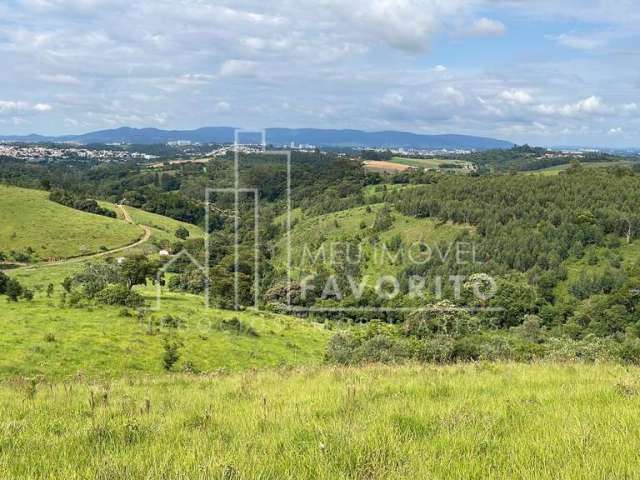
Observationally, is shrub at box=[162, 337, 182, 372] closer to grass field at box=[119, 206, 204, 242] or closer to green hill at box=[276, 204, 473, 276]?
green hill at box=[276, 204, 473, 276]

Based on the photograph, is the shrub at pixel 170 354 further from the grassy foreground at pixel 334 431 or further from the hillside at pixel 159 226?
the hillside at pixel 159 226

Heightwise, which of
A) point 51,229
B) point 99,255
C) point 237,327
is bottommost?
point 99,255

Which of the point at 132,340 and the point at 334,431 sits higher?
the point at 334,431

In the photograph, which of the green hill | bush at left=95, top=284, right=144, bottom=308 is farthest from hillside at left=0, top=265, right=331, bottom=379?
the green hill

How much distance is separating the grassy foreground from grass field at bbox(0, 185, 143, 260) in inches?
3389

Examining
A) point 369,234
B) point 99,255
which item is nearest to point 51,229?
point 99,255

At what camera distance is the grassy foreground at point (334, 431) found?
3828 mm

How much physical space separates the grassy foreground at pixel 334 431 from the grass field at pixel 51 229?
8608 cm

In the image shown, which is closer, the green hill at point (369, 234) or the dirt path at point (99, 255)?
Result: the dirt path at point (99, 255)

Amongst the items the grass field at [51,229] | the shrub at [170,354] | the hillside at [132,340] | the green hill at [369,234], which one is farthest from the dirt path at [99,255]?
the shrub at [170,354]

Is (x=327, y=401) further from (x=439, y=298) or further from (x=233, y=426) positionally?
(x=439, y=298)

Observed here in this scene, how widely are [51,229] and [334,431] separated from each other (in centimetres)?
9998

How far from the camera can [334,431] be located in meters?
4.79

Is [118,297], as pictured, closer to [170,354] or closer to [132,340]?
[132,340]
